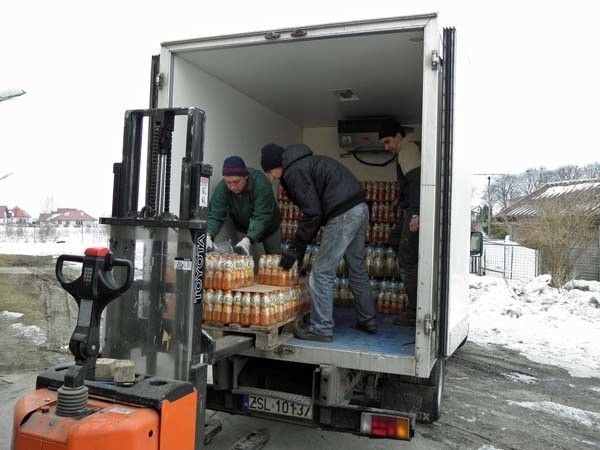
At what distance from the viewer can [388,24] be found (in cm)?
354

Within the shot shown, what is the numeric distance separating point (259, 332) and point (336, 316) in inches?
76.1

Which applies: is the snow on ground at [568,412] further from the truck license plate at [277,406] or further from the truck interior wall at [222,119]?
the truck interior wall at [222,119]

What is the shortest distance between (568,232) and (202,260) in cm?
1581

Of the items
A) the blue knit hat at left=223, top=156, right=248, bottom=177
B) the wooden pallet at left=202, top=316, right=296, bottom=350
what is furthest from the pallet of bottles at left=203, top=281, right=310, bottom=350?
the blue knit hat at left=223, top=156, right=248, bottom=177

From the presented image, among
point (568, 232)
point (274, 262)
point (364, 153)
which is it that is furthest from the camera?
point (568, 232)

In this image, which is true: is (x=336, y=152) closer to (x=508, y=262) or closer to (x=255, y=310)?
(x=255, y=310)

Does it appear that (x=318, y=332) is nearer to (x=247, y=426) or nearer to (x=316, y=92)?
(x=247, y=426)

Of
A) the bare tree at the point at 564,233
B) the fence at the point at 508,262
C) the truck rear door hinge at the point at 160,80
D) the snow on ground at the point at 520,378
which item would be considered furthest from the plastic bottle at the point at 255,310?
the fence at the point at 508,262

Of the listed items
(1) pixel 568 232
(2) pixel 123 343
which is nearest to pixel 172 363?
(2) pixel 123 343

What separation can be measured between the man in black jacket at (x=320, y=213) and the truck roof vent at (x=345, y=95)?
1.64m

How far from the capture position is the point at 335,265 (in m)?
4.16

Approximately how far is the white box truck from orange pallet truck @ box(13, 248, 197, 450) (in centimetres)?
134

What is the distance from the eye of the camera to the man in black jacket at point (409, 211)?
4.90m

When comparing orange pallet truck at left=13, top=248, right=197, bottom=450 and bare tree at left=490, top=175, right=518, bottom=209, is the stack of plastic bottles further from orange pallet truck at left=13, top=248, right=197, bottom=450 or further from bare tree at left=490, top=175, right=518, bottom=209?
bare tree at left=490, top=175, right=518, bottom=209
